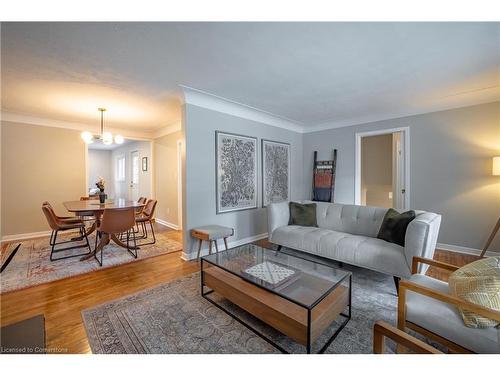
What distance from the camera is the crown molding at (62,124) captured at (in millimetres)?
4112

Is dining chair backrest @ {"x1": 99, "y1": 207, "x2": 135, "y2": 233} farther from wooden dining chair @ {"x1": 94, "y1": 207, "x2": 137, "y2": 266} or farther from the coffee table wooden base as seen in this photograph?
the coffee table wooden base

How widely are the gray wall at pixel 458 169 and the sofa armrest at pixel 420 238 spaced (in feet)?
6.07

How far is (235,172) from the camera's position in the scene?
377 cm

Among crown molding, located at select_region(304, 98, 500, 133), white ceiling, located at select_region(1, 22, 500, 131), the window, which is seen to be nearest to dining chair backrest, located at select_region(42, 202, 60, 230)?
white ceiling, located at select_region(1, 22, 500, 131)

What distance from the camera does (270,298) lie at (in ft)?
5.62

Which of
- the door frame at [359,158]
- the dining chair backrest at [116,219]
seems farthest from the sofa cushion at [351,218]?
the dining chair backrest at [116,219]

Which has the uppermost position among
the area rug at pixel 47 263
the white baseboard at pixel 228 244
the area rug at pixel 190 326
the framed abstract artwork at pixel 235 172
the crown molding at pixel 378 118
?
the crown molding at pixel 378 118

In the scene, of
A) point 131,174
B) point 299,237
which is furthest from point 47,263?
point 131,174

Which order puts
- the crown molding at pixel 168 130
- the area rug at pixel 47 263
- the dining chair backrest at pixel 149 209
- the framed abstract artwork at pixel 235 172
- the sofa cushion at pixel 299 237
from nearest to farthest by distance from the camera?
1. the area rug at pixel 47 263
2. the sofa cushion at pixel 299 237
3. the framed abstract artwork at pixel 235 172
4. the dining chair backrest at pixel 149 209
5. the crown molding at pixel 168 130

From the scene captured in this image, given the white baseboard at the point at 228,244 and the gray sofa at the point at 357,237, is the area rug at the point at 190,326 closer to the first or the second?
the gray sofa at the point at 357,237
